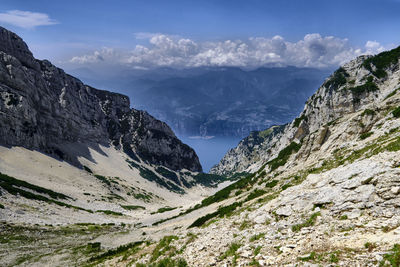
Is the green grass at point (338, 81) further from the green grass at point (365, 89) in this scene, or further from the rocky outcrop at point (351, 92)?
the green grass at point (365, 89)

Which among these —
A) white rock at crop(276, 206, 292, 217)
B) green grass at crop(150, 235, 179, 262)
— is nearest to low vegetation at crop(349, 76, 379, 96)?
white rock at crop(276, 206, 292, 217)

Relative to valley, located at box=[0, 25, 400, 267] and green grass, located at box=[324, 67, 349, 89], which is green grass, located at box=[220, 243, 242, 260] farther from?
green grass, located at box=[324, 67, 349, 89]

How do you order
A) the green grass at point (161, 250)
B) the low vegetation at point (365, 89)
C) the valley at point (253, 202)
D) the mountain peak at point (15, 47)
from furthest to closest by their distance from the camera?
the mountain peak at point (15, 47) → the low vegetation at point (365, 89) → the green grass at point (161, 250) → the valley at point (253, 202)

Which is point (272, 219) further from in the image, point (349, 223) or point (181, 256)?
point (181, 256)

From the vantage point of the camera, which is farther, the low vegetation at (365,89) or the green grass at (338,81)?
the green grass at (338,81)

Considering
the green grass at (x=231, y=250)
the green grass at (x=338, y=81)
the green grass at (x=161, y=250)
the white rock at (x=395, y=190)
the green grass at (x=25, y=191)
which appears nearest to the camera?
the white rock at (x=395, y=190)

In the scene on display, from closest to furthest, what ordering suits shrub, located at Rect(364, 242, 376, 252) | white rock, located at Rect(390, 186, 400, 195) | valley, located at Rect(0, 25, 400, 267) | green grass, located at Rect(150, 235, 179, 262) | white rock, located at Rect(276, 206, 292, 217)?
shrub, located at Rect(364, 242, 376, 252)
valley, located at Rect(0, 25, 400, 267)
white rock, located at Rect(390, 186, 400, 195)
white rock, located at Rect(276, 206, 292, 217)
green grass, located at Rect(150, 235, 179, 262)

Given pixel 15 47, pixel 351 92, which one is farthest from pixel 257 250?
pixel 15 47

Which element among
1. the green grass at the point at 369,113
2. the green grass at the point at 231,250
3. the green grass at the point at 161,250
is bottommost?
the green grass at the point at 161,250

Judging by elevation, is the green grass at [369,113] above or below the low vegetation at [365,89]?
below

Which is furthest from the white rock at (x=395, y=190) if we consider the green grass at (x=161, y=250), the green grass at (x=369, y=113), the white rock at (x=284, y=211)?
the green grass at (x=369, y=113)

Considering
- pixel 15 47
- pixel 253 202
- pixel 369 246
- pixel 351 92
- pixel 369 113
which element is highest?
pixel 15 47

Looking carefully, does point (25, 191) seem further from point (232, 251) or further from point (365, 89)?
point (365, 89)

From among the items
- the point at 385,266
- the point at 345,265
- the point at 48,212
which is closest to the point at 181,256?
the point at 345,265
